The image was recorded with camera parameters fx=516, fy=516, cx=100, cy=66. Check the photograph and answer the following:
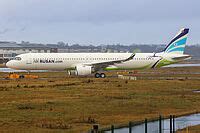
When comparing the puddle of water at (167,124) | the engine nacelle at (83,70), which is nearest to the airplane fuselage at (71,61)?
the engine nacelle at (83,70)

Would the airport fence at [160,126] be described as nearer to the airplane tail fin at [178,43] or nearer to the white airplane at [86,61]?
the white airplane at [86,61]

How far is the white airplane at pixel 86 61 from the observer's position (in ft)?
274

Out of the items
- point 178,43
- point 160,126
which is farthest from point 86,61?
point 160,126

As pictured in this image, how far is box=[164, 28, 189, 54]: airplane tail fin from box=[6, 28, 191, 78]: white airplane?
2.46 metres

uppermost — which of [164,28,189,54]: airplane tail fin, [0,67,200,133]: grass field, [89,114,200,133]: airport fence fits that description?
[164,28,189,54]: airplane tail fin

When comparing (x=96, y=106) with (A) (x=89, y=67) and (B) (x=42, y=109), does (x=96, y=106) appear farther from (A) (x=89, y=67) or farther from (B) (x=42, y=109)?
(A) (x=89, y=67)

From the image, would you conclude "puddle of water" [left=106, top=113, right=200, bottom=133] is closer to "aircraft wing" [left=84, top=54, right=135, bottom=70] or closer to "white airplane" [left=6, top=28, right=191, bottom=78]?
"aircraft wing" [left=84, top=54, right=135, bottom=70]

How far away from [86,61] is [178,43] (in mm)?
18471

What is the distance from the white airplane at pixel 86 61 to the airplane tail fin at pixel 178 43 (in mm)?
A: 2458

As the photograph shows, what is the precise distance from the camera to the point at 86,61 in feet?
281

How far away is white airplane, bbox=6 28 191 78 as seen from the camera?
8350 centimetres

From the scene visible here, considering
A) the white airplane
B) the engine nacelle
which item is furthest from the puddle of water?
the white airplane

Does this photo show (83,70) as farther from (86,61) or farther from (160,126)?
(160,126)

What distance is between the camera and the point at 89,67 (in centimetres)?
8331
